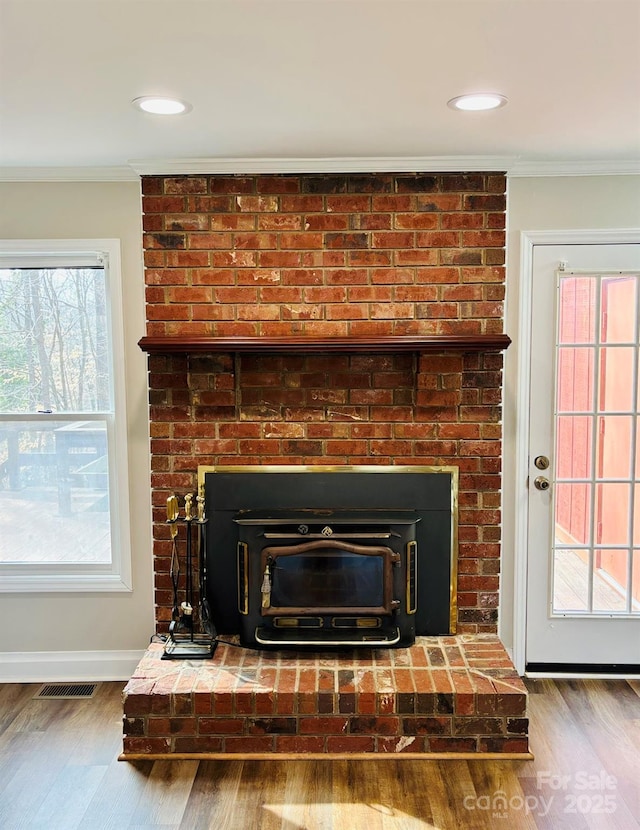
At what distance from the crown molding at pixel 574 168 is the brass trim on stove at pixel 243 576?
195 centimetres

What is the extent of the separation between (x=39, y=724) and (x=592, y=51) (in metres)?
3.02

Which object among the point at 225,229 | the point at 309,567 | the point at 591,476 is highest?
the point at 225,229

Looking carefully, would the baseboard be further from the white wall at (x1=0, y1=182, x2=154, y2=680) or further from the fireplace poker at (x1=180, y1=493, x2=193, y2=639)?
the fireplace poker at (x1=180, y1=493, x2=193, y2=639)

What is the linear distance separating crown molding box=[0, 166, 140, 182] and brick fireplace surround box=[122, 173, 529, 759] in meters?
0.14

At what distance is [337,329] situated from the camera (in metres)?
2.87

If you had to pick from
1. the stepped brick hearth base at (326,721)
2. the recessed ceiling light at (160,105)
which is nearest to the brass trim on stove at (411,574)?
the stepped brick hearth base at (326,721)

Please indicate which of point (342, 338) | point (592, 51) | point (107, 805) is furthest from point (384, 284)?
point (107, 805)

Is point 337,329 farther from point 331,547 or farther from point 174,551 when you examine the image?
point 174,551

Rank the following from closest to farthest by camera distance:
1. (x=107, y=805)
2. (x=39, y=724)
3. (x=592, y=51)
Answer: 1. (x=592, y=51)
2. (x=107, y=805)
3. (x=39, y=724)

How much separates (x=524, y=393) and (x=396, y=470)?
0.67 m

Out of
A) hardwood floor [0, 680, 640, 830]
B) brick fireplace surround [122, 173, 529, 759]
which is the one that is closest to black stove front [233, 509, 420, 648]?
brick fireplace surround [122, 173, 529, 759]

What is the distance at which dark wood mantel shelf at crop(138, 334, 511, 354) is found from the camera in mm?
2680

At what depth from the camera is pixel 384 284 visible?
9.36 feet

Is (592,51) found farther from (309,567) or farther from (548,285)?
(309,567)
